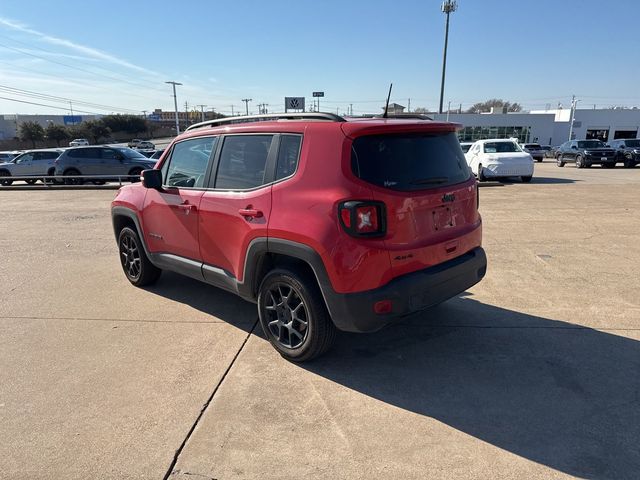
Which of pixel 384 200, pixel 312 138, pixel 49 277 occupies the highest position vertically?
pixel 312 138

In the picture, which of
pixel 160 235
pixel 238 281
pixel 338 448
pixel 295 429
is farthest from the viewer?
pixel 160 235

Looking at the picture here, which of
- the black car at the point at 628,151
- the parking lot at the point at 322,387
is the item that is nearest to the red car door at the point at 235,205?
the parking lot at the point at 322,387

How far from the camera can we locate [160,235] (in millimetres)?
4816

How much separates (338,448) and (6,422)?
2200mm

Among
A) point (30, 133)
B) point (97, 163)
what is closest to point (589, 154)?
point (97, 163)

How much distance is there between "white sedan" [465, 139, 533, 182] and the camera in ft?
52.2

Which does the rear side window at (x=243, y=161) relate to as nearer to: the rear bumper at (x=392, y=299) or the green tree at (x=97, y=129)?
the rear bumper at (x=392, y=299)

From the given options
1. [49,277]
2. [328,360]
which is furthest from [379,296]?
[49,277]

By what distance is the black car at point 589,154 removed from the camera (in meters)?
25.0

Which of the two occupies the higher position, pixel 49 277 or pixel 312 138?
pixel 312 138

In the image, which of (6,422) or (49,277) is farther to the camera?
(49,277)

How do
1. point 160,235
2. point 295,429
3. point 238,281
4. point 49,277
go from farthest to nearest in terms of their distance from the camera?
point 49,277, point 160,235, point 238,281, point 295,429

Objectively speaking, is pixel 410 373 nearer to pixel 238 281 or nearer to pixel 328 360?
pixel 328 360

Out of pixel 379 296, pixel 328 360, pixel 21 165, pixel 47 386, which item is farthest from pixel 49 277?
pixel 21 165
